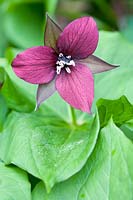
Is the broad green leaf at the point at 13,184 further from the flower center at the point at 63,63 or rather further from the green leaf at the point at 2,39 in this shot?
the green leaf at the point at 2,39

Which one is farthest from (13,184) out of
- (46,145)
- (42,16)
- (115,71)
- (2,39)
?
(42,16)

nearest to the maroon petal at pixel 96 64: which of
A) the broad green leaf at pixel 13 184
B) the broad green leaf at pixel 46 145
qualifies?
the broad green leaf at pixel 46 145

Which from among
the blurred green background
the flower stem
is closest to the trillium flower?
the flower stem

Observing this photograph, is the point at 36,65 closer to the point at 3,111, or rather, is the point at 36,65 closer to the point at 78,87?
the point at 78,87

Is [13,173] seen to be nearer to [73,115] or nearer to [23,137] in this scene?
[23,137]

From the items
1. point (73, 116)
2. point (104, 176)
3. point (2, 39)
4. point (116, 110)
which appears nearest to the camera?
point (104, 176)

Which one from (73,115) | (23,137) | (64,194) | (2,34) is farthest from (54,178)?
(2,34)
